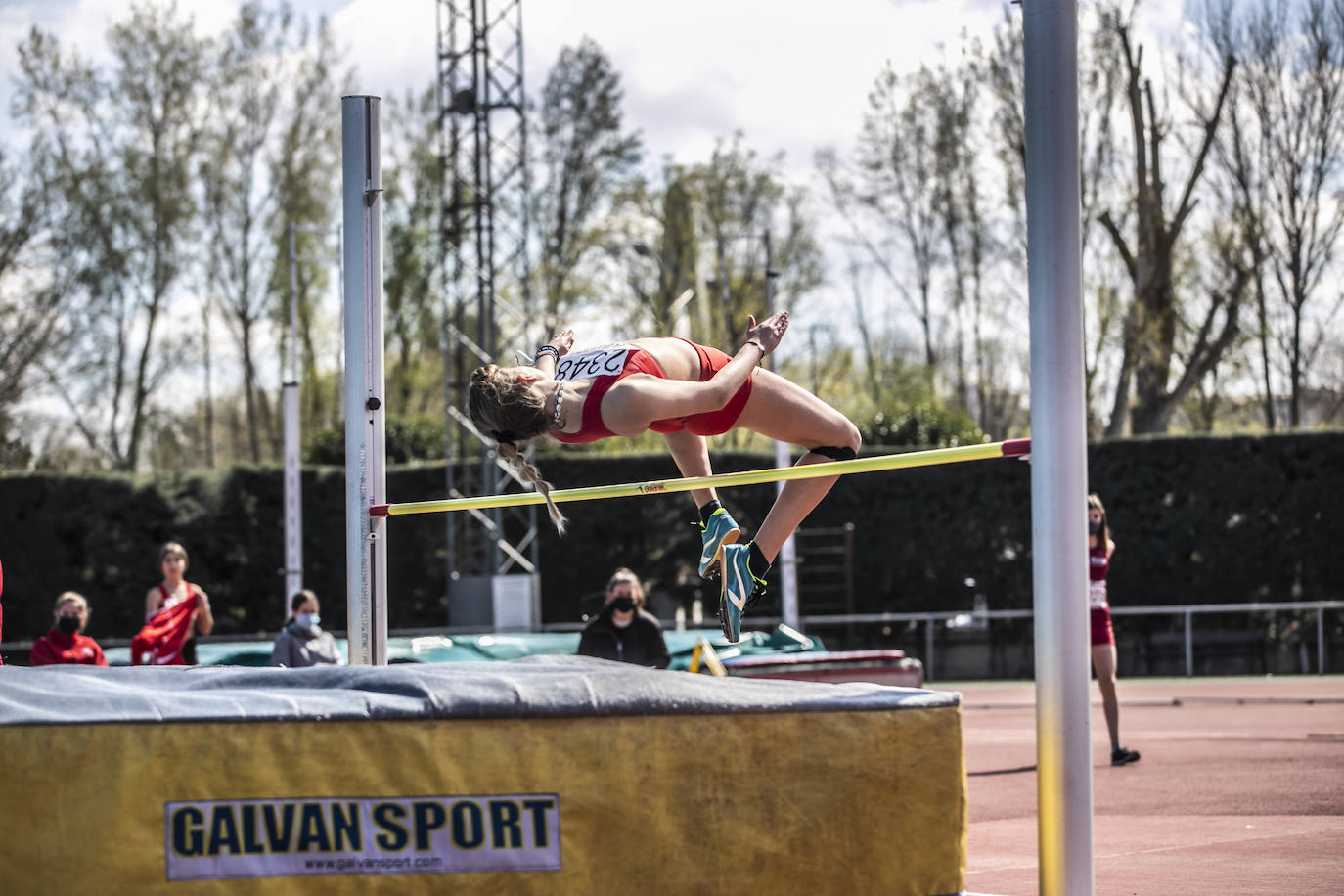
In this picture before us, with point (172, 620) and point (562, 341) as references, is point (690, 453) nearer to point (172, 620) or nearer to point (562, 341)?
point (562, 341)

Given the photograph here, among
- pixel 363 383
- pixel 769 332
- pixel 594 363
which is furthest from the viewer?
pixel 363 383

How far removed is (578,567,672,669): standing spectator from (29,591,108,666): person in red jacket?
2.82 meters

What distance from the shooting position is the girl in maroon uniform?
22.7 feet

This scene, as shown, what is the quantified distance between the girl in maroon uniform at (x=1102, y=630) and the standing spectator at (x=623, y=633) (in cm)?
257

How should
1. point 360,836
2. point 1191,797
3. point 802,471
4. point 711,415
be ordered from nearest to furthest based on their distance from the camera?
point 360,836, point 802,471, point 711,415, point 1191,797

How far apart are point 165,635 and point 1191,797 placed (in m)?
5.80

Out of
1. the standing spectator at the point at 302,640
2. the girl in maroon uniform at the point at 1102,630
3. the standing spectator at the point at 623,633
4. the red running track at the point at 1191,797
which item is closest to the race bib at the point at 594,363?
the red running track at the point at 1191,797

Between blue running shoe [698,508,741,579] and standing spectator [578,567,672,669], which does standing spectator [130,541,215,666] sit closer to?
standing spectator [578,567,672,669]

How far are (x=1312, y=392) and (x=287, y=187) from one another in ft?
63.2

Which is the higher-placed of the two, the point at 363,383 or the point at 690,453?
the point at 363,383

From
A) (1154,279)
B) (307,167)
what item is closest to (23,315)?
(307,167)

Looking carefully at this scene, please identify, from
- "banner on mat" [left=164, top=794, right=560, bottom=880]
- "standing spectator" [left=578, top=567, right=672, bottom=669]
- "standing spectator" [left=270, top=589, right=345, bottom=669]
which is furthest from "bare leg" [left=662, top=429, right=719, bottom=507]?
"standing spectator" [left=270, top=589, right=345, bottom=669]

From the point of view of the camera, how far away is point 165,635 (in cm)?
758

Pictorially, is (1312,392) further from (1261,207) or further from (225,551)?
Result: (225,551)
